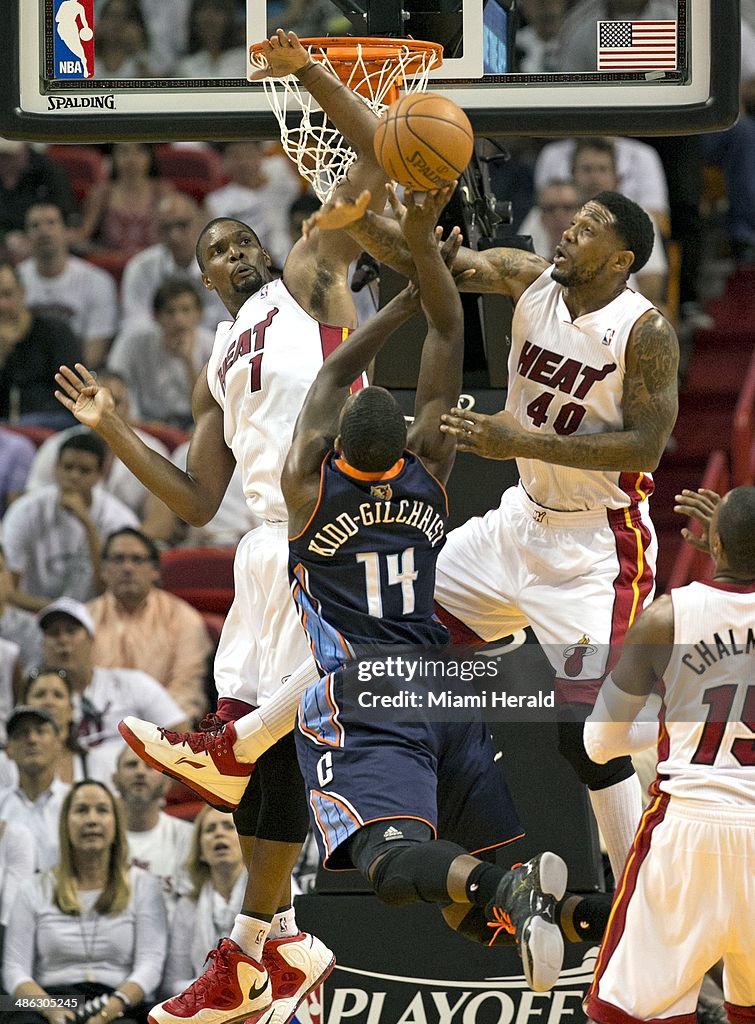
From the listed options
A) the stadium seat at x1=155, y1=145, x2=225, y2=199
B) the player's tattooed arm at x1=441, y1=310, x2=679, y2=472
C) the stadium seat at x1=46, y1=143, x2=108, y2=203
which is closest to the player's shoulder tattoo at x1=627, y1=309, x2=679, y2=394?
the player's tattooed arm at x1=441, y1=310, x2=679, y2=472

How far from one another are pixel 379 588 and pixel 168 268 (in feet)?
20.8

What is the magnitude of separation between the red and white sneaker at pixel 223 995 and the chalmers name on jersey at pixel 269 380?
1407 mm

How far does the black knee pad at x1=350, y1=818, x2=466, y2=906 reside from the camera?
Answer: 15.8 feet

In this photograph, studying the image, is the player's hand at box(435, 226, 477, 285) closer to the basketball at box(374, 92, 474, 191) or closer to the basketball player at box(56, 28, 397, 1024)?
the basketball at box(374, 92, 474, 191)

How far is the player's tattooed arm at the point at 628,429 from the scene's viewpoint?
5.28 meters

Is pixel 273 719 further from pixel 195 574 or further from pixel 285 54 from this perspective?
pixel 195 574

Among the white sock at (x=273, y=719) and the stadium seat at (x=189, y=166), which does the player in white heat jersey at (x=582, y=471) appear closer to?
the white sock at (x=273, y=719)

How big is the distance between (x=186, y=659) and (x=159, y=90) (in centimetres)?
397

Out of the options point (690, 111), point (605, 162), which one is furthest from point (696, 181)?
point (690, 111)

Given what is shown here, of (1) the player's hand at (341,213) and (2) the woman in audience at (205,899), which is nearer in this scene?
(1) the player's hand at (341,213)

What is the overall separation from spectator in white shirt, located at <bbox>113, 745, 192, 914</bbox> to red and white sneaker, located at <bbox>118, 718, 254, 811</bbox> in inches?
101

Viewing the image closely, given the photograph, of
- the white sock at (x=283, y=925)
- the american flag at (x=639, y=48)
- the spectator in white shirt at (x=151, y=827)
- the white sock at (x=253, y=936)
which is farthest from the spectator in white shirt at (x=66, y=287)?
the white sock at (x=253, y=936)

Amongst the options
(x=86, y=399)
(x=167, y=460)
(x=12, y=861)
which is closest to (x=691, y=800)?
(x=167, y=460)

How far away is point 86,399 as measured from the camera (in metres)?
5.88
